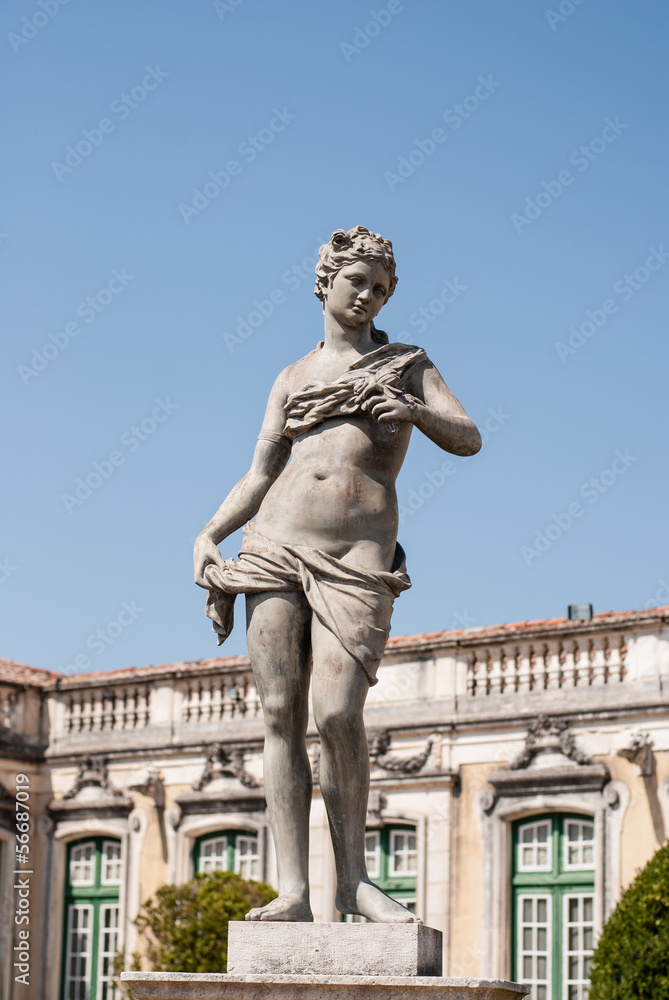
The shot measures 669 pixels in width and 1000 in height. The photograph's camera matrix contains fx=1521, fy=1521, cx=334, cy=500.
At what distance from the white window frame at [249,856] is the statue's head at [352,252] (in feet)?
48.6

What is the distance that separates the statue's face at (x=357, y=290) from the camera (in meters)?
5.62

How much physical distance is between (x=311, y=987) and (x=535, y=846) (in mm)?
13216

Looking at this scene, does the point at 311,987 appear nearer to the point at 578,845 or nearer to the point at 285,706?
the point at 285,706

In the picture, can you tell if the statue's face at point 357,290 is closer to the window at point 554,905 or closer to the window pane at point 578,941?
the window at point 554,905

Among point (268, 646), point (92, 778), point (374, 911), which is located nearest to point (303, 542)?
point (268, 646)

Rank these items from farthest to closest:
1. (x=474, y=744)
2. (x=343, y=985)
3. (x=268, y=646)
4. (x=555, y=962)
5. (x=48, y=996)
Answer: (x=48, y=996), (x=474, y=744), (x=555, y=962), (x=268, y=646), (x=343, y=985)

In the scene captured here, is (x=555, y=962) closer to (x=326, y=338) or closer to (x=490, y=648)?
(x=490, y=648)

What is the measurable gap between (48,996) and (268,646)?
17.2 meters

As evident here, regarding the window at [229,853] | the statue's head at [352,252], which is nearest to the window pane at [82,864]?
the window at [229,853]

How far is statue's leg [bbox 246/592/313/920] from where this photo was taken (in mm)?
5379

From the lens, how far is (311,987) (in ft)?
15.9

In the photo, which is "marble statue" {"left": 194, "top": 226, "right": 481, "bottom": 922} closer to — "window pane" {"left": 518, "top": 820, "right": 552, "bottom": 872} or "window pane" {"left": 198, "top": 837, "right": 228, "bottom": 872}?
"window pane" {"left": 518, "top": 820, "right": 552, "bottom": 872}

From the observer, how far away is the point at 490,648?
18.2 m

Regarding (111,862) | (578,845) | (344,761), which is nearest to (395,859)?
(578,845)
